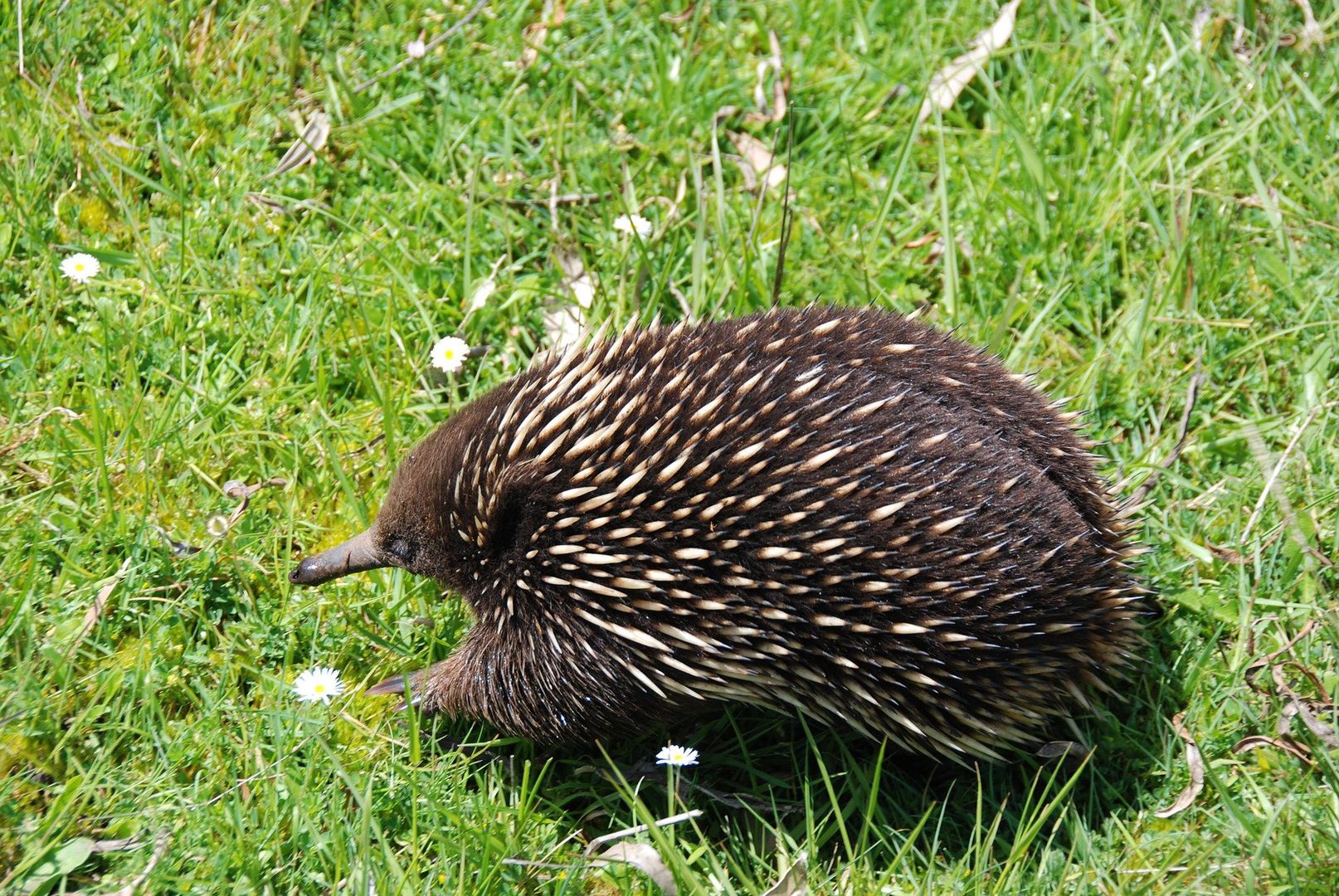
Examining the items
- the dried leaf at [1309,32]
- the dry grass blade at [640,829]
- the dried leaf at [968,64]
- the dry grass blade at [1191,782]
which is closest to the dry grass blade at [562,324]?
the dried leaf at [968,64]

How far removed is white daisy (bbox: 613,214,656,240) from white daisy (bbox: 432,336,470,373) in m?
0.64

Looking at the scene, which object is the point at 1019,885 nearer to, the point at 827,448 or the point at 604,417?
the point at 827,448

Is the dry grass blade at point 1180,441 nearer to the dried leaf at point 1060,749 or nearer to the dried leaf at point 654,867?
the dried leaf at point 1060,749

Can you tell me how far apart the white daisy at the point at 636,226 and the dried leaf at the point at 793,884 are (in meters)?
1.86

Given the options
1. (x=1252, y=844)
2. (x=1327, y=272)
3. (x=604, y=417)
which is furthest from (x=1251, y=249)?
(x=604, y=417)

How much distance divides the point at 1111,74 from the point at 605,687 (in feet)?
8.88

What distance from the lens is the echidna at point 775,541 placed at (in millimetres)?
A: 2643

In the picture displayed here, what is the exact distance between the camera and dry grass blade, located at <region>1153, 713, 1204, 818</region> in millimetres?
3027

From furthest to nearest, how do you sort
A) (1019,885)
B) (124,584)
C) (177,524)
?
(177,524) → (124,584) → (1019,885)

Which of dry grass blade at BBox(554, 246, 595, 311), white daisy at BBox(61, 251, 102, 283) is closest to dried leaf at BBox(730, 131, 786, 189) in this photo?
dry grass blade at BBox(554, 246, 595, 311)

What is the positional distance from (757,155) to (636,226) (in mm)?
598

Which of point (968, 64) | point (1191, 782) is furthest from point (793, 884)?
point (968, 64)

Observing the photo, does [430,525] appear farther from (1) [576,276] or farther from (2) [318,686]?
(1) [576,276]

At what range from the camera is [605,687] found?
2879 mm
